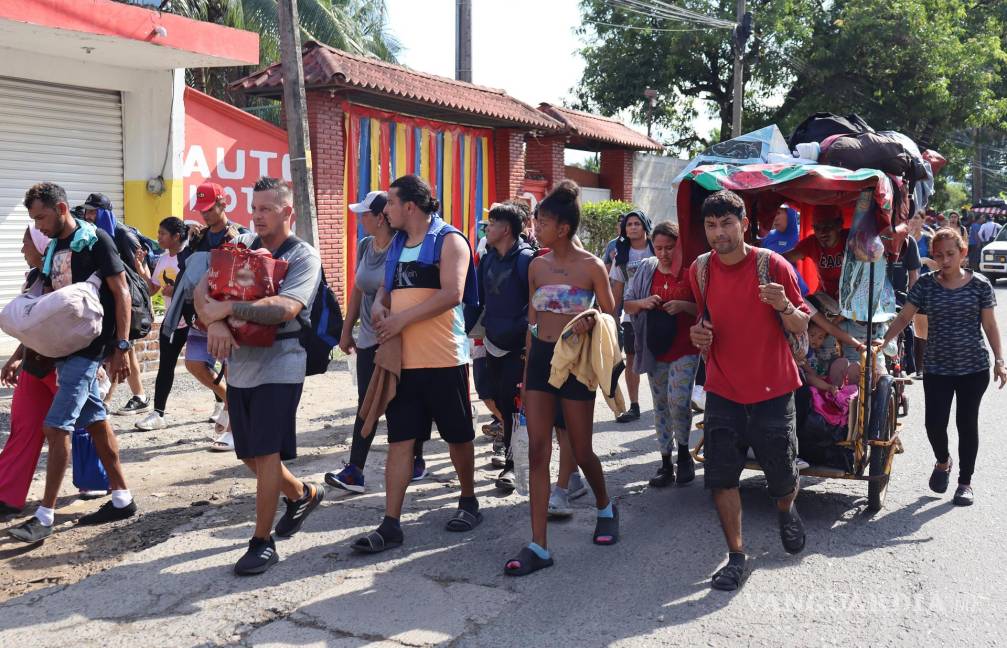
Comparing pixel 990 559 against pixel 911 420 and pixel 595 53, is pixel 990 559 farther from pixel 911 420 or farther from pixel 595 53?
pixel 595 53

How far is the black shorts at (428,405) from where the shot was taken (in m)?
Result: 5.09

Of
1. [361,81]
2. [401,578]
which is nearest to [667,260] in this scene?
[401,578]

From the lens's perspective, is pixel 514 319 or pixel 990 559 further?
pixel 514 319

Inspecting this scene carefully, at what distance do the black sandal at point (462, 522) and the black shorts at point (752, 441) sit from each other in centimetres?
145

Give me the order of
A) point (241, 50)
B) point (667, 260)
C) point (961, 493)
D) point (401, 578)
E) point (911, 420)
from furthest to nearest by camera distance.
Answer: point (241, 50) → point (911, 420) → point (667, 260) → point (961, 493) → point (401, 578)

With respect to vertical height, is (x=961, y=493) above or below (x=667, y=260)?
below

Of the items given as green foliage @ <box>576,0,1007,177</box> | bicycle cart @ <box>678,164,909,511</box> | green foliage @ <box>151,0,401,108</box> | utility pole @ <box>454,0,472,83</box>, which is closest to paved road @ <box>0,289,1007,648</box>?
bicycle cart @ <box>678,164,909,511</box>

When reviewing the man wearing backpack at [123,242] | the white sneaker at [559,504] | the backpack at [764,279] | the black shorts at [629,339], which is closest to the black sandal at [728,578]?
the backpack at [764,279]

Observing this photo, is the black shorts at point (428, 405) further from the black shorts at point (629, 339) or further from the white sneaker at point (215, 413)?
the white sneaker at point (215, 413)

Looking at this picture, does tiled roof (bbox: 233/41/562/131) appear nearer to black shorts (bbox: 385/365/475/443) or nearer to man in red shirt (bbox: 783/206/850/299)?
man in red shirt (bbox: 783/206/850/299)

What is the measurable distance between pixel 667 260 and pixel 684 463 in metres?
1.35

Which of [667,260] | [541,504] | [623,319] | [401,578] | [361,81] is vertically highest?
[361,81]

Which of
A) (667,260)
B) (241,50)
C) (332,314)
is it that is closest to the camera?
(332,314)

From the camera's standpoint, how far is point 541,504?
186 inches
